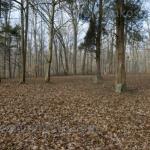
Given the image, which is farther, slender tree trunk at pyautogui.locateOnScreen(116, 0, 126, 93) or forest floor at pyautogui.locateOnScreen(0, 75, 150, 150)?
slender tree trunk at pyautogui.locateOnScreen(116, 0, 126, 93)

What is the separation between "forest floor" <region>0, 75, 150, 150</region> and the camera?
8.87 m

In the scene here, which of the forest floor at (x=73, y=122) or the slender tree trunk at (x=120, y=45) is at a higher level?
the slender tree trunk at (x=120, y=45)

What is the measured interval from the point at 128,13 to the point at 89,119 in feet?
35.1

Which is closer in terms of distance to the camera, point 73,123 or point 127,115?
point 73,123

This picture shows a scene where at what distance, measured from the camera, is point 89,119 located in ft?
38.3

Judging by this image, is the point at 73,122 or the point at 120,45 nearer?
the point at 73,122

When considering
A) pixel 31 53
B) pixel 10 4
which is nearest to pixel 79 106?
pixel 10 4

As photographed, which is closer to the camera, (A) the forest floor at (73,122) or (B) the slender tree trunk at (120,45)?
(A) the forest floor at (73,122)

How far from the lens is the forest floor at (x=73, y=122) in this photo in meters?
8.87

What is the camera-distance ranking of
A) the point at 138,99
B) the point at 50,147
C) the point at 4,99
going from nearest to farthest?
1. the point at 50,147
2. the point at 4,99
3. the point at 138,99

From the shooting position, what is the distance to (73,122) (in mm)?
11180

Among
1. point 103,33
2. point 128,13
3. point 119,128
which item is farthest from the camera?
point 103,33

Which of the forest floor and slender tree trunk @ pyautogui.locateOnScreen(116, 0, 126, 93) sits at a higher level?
slender tree trunk @ pyautogui.locateOnScreen(116, 0, 126, 93)

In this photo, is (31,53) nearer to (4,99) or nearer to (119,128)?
(4,99)
